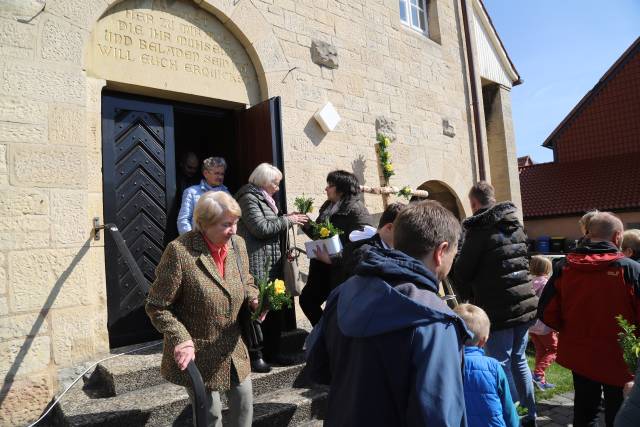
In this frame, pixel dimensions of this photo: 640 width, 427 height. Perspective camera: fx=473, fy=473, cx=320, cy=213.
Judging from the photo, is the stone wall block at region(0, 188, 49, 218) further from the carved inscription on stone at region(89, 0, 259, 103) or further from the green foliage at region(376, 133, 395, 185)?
the green foliage at region(376, 133, 395, 185)

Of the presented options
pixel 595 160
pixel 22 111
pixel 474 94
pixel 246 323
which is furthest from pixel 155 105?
pixel 595 160

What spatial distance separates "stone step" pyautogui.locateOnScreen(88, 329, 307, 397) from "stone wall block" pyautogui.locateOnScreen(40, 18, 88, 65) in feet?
8.05

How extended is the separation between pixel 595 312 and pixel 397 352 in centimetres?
215

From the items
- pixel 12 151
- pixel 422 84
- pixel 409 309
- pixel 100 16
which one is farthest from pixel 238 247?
pixel 422 84

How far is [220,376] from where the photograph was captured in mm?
2488

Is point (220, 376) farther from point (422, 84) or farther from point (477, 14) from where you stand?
point (477, 14)

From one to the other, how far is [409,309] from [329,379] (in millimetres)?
566

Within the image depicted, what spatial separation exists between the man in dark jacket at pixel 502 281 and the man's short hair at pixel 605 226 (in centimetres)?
53

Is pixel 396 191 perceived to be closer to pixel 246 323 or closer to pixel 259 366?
pixel 259 366

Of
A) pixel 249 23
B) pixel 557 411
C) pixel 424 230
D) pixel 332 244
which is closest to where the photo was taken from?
pixel 424 230

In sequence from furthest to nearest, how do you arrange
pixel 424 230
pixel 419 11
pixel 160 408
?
pixel 419 11, pixel 160 408, pixel 424 230

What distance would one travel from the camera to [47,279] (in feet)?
11.8

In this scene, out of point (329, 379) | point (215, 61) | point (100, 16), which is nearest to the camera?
point (329, 379)

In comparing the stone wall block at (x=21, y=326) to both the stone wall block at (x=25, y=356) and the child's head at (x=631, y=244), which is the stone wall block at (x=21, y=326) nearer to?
the stone wall block at (x=25, y=356)
